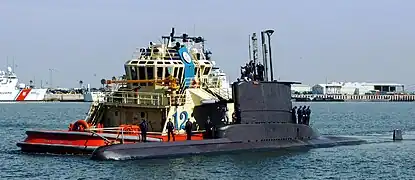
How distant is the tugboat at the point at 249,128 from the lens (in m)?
32.3

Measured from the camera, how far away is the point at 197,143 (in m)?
33.8

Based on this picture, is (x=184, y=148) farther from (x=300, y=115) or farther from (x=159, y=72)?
(x=300, y=115)

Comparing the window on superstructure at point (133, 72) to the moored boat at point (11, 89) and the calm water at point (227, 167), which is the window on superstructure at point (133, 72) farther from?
the moored boat at point (11, 89)

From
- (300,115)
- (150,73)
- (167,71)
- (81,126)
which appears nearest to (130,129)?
(81,126)

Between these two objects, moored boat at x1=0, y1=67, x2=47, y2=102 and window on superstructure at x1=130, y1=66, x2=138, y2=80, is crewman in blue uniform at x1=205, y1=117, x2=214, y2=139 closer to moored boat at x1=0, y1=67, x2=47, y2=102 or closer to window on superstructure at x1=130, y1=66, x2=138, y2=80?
window on superstructure at x1=130, y1=66, x2=138, y2=80

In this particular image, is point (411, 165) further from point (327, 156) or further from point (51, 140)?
point (51, 140)

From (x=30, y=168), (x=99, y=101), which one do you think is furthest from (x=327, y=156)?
(x=30, y=168)

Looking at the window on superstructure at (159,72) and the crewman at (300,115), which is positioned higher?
the window on superstructure at (159,72)

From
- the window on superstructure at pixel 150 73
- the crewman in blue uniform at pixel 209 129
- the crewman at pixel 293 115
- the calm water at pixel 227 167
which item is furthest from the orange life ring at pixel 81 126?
the crewman at pixel 293 115

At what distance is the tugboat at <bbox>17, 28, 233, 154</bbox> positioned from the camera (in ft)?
112

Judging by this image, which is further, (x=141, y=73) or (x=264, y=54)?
(x=264, y=54)

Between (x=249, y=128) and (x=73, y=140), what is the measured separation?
8567mm

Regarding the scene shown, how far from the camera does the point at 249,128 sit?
1405 inches

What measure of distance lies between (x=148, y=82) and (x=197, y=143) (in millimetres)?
5376
